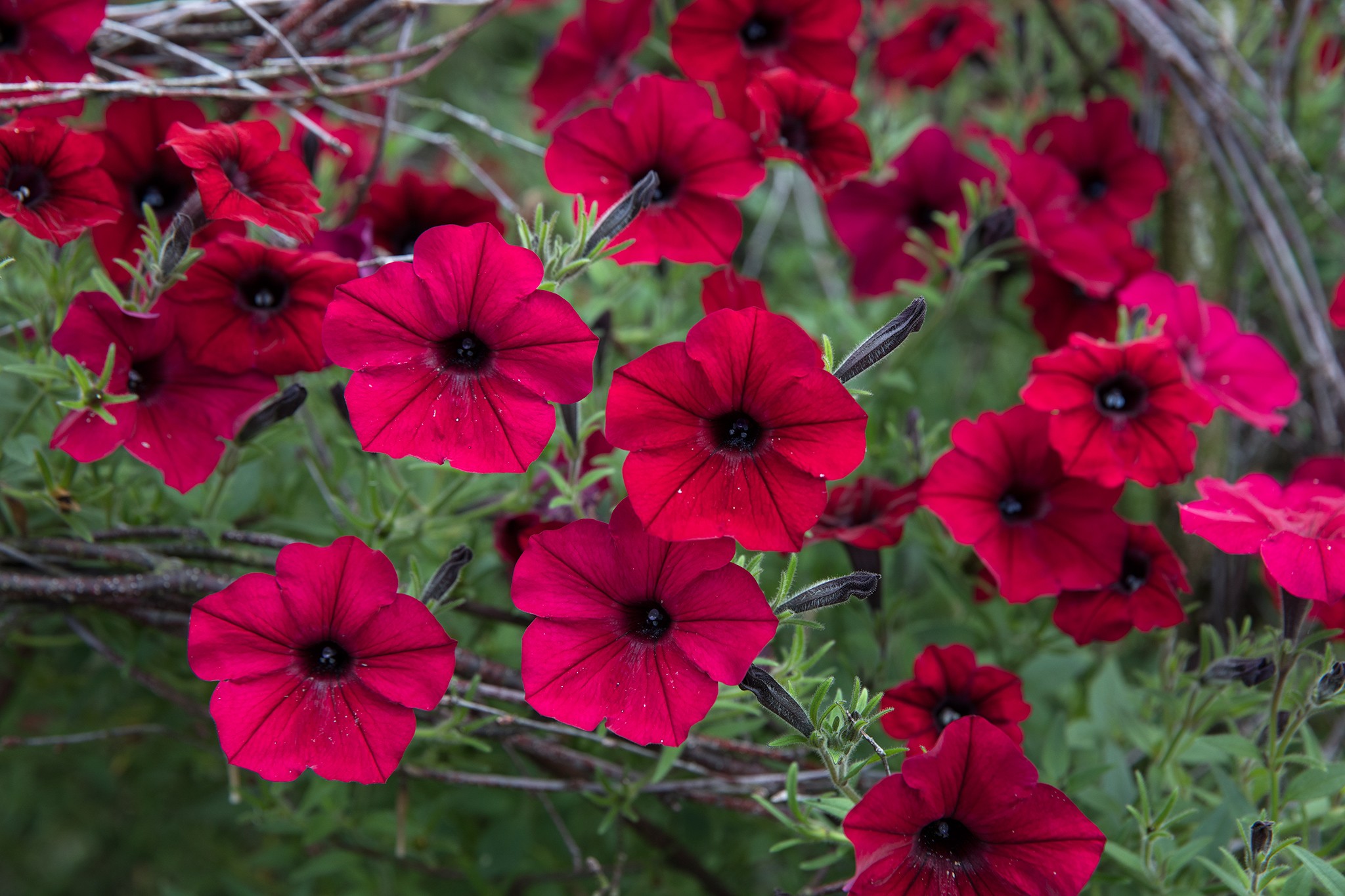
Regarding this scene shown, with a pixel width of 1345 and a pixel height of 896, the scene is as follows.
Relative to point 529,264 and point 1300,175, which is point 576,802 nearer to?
point 529,264

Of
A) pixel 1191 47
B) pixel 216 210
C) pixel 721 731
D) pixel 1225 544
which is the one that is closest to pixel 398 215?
pixel 216 210

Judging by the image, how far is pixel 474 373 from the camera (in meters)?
1.02

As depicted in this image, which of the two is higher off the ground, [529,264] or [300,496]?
[300,496]

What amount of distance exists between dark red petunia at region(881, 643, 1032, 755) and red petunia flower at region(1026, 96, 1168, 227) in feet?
2.80

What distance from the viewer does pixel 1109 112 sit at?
1.71 m

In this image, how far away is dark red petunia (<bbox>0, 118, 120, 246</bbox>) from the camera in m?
1.06

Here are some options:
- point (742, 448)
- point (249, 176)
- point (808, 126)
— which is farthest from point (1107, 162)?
point (249, 176)

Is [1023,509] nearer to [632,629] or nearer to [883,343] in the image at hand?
[883,343]

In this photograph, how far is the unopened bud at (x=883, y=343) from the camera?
100cm

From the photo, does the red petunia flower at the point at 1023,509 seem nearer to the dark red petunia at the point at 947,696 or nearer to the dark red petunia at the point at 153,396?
the dark red petunia at the point at 947,696

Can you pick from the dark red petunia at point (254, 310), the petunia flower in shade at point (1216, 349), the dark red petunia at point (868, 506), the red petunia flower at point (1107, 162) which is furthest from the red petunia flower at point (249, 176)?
the red petunia flower at point (1107, 162)

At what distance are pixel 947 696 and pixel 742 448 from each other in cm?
40

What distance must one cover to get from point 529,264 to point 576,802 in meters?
0.97

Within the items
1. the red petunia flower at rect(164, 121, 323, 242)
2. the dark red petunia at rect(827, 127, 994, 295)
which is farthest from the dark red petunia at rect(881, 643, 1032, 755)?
the red petunia flower at rect(164, 121, 323, 242)
